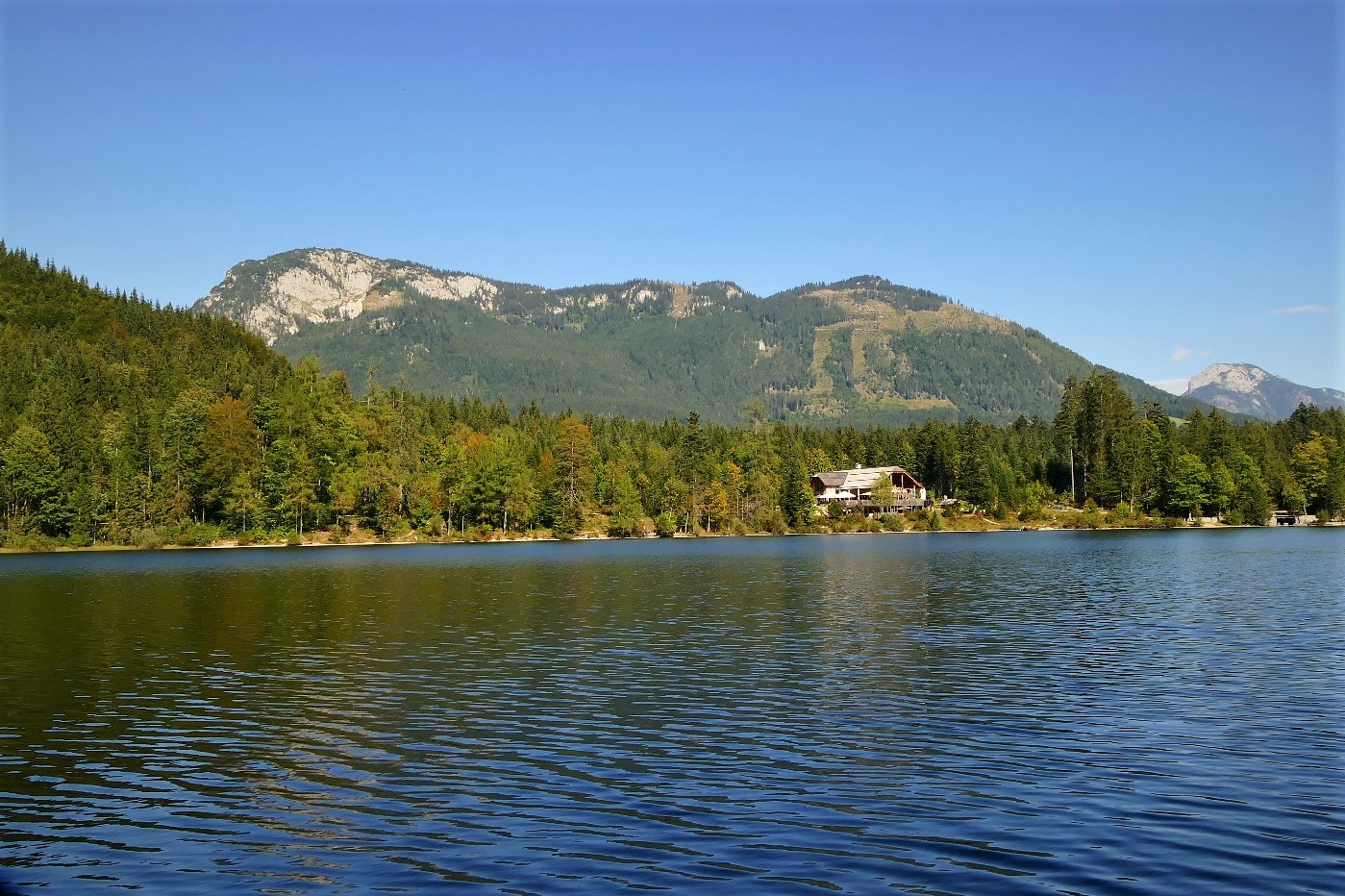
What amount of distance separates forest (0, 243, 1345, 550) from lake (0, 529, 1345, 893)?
9435 cm

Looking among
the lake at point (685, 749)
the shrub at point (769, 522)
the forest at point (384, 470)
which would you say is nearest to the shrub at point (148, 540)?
the forest at point (384, 470)

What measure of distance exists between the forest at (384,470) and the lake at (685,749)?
310ft

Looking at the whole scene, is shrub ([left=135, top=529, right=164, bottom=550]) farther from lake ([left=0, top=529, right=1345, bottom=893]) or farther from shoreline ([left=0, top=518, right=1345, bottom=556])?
lake ([left=0, top=529, right=1345, bottom=893])

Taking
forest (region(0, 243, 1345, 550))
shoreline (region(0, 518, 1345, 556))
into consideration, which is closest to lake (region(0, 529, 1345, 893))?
shoreline (region(0, 518, 1345, 556))

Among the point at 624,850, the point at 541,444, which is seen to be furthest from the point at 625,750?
the point at 541,444

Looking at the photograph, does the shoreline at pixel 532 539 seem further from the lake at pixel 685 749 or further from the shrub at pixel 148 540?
the lake at pixel 685 749

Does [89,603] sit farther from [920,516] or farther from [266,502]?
[920,516]

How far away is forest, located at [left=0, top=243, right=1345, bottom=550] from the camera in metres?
140

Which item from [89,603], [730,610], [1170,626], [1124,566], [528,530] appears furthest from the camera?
[528,530]

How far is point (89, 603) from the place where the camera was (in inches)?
2356

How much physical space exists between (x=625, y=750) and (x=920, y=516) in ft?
587

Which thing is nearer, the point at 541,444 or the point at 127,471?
the point at 127,471

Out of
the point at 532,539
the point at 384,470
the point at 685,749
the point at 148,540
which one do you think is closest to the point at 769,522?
the point at 532,539

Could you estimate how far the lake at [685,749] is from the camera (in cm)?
1600
